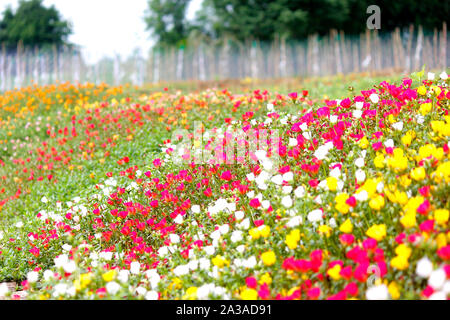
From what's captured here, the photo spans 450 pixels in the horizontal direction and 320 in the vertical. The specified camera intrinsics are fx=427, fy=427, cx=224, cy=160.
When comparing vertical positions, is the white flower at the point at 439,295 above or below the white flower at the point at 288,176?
below

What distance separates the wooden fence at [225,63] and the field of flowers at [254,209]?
14.7 meters

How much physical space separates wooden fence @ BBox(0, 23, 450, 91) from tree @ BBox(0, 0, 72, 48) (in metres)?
12.5

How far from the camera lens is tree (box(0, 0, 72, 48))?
3534 centimetres

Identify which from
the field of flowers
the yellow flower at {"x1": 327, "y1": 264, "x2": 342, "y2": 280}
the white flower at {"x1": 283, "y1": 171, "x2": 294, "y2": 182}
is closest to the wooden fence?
the field of flowers

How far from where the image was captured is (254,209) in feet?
12.3

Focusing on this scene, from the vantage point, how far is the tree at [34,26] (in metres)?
35.3

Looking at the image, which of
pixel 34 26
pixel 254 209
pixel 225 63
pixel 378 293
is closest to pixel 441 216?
pixel 378 293

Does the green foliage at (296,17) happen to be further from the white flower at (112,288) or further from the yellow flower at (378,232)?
the white flower at (112,288)

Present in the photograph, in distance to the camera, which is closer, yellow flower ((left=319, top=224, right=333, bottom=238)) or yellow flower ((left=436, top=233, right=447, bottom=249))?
yellow flower ((left=436, top=233, right=447, bottom=249))

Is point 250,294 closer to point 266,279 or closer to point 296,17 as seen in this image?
point 266,279

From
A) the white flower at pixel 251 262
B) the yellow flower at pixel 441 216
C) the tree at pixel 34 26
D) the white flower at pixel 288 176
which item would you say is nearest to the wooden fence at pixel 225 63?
the tree at pixel 34 26

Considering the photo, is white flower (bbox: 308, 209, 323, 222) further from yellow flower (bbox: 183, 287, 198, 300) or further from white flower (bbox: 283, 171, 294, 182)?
yellow flower (bbox: 183, 287, 198, 300)
